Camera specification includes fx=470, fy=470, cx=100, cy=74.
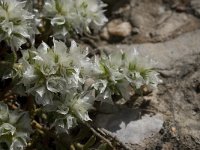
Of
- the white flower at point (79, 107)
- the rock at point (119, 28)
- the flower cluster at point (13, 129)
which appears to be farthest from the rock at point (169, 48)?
the flower cluster at point (13, 129)

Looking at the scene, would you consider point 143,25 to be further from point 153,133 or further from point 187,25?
point 153,133

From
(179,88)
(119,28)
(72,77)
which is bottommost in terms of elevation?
(179,88)

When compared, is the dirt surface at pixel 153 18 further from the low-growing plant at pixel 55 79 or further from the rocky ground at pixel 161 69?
the low-growing plant at pixel 55 79

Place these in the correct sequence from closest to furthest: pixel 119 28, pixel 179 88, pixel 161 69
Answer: pixel 179 88
pixel 161 69
pixel 119 28

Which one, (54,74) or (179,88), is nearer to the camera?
(54,74)

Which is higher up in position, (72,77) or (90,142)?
(72,77)

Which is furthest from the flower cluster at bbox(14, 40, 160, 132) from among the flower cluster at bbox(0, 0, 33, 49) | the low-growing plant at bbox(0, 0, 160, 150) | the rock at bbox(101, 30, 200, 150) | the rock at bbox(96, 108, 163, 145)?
the rock at bbox(101, 30, 200, 150)

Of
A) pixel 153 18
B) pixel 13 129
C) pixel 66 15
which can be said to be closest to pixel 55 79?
pixel 13 129

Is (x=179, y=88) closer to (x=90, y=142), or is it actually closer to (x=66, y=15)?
(x=90, y=142)

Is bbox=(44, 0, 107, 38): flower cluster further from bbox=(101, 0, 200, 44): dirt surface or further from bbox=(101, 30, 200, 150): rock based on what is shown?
bbox=(101, 0, 200, 44): dirt surface
